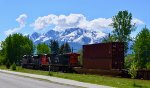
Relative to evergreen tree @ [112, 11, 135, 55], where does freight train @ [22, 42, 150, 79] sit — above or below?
below

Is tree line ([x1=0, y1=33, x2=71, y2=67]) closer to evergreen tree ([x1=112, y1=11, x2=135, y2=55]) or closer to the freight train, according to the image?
evergreen tree ([x1=112, y1=11, x2=135, y2=55])

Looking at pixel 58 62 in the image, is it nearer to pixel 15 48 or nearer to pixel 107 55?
pixel 107 55

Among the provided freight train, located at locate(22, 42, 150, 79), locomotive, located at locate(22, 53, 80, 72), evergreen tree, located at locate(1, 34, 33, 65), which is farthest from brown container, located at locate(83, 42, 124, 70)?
evergreen tree, located at locate(1, 34, 33, 65)

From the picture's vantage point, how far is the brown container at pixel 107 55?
44531mm

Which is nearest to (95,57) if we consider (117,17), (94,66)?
(94,66)

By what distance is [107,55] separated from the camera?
45188 millimetres

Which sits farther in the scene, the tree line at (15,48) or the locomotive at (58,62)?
the tree line at (15,48)

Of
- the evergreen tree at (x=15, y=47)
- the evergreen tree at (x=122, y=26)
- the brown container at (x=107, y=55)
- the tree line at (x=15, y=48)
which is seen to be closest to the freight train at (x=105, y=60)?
the brown container at (x=107, y=55)

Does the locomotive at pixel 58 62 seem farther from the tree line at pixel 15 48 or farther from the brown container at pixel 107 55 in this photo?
the tree line at pixel 15 48

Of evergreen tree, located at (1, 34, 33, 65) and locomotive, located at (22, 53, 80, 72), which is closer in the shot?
locomotive, located at (22, 53, 80, 72)

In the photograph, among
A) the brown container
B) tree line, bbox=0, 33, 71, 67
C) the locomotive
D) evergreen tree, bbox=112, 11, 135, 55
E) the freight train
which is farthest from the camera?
tree line, bbox=0, 33, 71, 67

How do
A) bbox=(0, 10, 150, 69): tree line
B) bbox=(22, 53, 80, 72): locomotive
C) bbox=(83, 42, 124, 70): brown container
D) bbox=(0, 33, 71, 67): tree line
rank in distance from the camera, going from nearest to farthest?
bbox=(83, 42, 124, 70): brown container < bbox=(22, 53, 80, 72): locomotive < bbox=(0, 10, 150, 69): tree line < bbox=(0, 33, 71, 67): tree line

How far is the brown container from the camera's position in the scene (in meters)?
44.5

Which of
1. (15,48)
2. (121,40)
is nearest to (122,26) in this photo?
(121,40)
